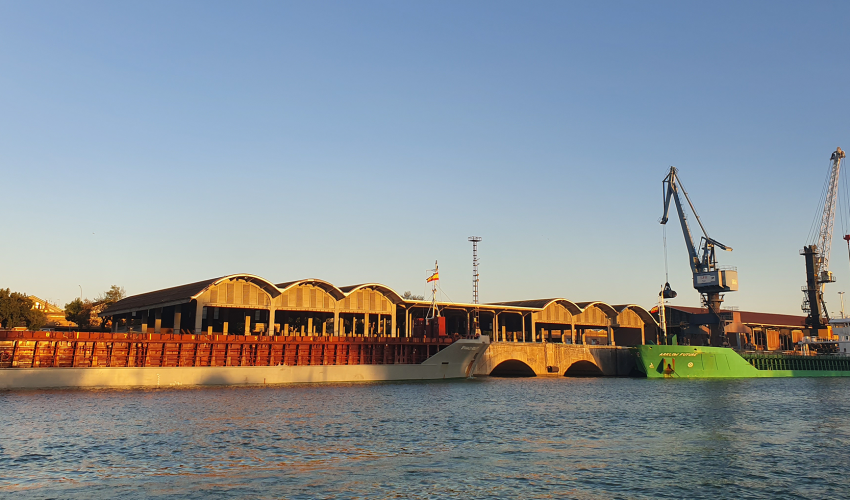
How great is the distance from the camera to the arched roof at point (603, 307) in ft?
417

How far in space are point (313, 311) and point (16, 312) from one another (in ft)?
189

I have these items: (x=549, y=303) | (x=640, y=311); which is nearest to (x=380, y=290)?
(x=549, y=303)

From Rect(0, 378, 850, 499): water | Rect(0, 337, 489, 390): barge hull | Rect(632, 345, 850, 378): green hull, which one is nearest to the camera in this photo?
Rect(0, 378, 850, 499): water

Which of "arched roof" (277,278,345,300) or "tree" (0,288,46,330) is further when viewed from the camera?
"tree" (0,288,46,330)

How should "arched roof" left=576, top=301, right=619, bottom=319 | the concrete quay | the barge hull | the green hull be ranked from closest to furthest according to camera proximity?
the barge hull → the green hull → the concrete quay → "arched roof" left=576, top=301, right=619, bottom=319

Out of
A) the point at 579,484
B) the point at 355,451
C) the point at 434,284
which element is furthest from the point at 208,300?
the point at 579,484

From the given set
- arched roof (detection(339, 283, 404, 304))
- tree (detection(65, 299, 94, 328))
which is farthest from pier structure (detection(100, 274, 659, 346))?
tree (detection(65, 299, 94, 328))

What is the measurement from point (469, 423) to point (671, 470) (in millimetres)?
17913

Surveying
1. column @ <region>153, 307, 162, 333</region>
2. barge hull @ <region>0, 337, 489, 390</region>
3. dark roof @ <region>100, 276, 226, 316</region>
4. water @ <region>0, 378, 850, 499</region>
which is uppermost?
dark roof @ <region>100, 276, 226, 316</region>

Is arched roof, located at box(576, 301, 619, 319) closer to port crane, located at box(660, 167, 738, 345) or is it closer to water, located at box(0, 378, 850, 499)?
port crane, located at box(660, 167, 738, 345)

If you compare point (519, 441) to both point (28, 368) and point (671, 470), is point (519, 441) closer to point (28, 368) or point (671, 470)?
point (671, 470)

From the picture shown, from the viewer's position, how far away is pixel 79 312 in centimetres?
13962

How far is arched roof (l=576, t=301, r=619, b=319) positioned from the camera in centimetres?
12719

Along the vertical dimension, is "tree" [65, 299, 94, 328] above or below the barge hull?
→ above
